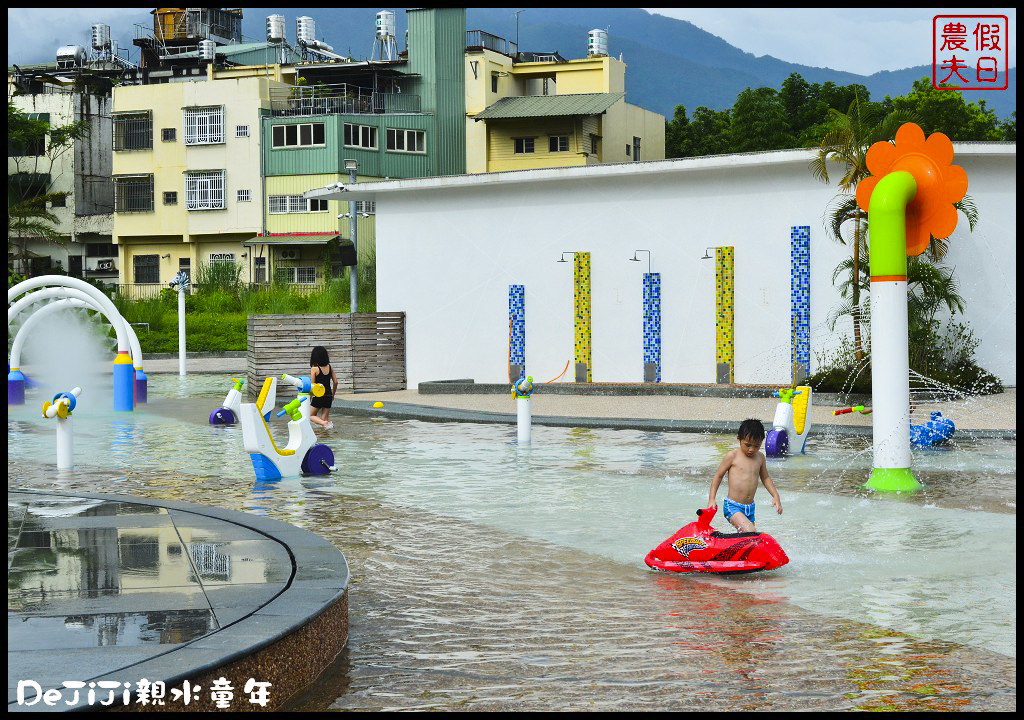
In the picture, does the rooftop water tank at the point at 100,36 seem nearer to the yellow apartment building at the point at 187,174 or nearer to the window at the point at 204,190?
the yellow apartment building at the point at 187,174

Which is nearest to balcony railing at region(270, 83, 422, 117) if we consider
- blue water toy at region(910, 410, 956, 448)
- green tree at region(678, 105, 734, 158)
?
green tree at region(678, 105, 734, 158)

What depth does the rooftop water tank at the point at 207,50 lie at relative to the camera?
66.4 metres

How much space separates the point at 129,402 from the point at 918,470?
49.6ft

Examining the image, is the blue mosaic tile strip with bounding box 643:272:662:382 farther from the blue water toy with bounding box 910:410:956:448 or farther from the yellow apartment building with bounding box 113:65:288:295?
the yellow apartment building with bounding box 113:65:288:295

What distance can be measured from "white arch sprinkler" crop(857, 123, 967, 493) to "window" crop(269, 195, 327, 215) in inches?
1724

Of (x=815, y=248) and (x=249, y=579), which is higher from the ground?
(x=815, y=248)

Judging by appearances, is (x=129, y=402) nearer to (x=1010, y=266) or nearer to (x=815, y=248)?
(x=815, y=248)

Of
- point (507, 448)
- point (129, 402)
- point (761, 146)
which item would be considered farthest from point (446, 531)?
point (761, 146)

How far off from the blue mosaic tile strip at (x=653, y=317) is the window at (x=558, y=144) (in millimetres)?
30135

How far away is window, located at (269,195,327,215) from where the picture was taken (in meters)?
55.3

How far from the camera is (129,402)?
23203mm

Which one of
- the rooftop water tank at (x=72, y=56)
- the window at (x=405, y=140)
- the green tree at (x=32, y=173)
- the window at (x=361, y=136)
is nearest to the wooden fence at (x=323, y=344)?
the window at (x=361, y=136)

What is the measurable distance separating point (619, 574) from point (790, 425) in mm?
7689

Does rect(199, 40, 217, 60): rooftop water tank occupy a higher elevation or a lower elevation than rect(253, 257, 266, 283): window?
higher
